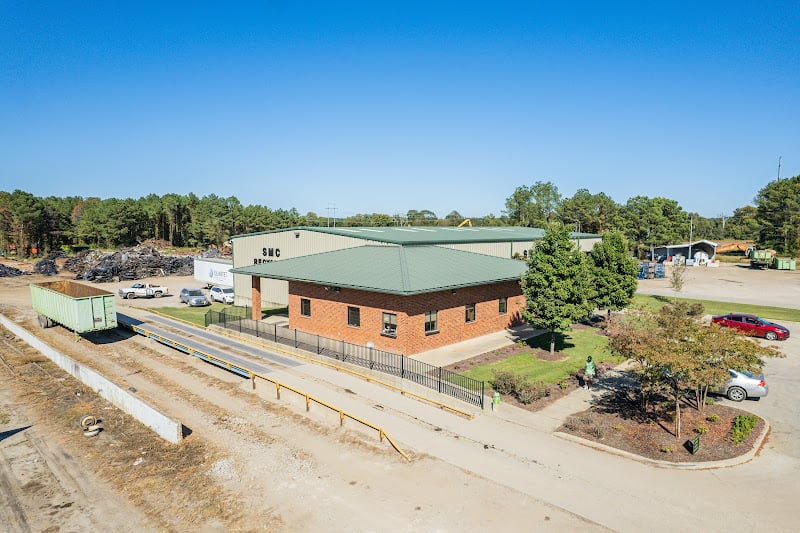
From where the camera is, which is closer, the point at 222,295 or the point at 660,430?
the point at 660,430

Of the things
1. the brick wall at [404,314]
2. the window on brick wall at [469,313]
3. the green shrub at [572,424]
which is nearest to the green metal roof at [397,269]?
the brick wall at [404,314]

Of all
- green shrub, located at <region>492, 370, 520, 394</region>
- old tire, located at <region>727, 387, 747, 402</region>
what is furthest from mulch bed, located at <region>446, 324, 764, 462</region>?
old tire, located at <region>727, 387, 747, 402</region>

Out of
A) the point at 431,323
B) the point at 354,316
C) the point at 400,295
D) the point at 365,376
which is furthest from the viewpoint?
the point at 354,316

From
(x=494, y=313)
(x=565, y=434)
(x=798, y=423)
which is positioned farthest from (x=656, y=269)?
(x=565, y=434)

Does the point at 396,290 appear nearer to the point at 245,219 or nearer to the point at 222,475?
the point at 222,475

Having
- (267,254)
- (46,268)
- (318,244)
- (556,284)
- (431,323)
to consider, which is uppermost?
(318,244)

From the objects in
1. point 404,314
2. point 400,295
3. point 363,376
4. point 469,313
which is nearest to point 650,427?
point 363,376

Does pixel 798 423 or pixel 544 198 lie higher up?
pixel 544 198

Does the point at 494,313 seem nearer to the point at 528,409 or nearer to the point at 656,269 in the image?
the point at 528,409
